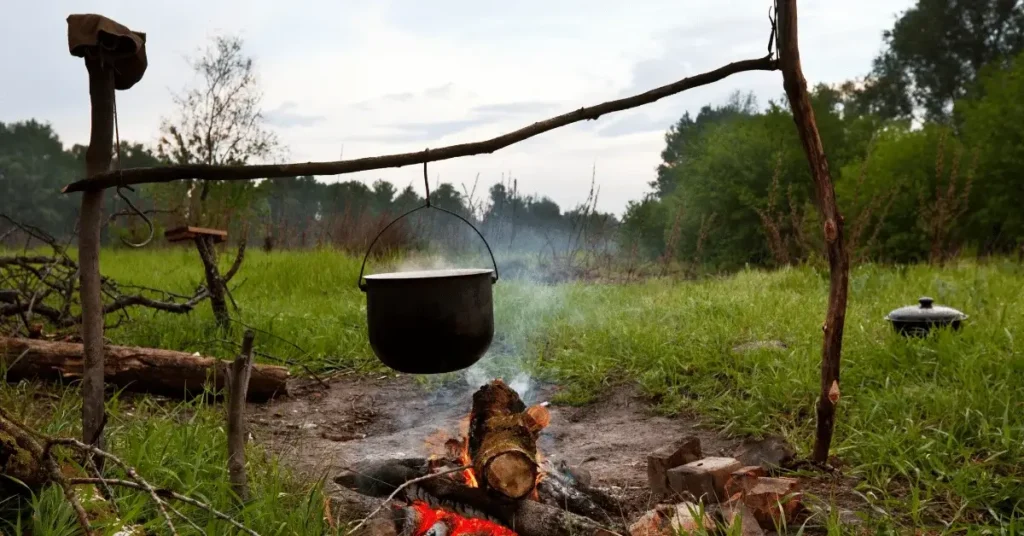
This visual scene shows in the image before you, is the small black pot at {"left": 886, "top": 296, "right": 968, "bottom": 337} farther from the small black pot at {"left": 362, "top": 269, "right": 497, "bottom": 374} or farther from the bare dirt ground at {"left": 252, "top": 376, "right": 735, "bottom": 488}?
the small black pot at {"left": 362, "top": 269, "right": 497, "bottom": 374}

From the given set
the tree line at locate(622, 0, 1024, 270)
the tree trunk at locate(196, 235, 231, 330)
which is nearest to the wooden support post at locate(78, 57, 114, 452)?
the tree trunk at locate(196, 235, 231, 330)

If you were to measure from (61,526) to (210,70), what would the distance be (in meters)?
15.5

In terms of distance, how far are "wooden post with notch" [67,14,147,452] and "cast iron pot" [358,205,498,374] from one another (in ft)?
2.94

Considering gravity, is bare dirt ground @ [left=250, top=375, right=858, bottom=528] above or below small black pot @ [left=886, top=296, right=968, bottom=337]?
below

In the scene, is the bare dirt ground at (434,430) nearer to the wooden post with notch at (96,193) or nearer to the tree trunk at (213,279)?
the wooden post with notch at (96,193)

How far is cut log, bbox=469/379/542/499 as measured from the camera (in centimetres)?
279

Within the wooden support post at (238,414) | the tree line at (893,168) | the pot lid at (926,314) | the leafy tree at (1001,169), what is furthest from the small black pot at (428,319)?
the leafy tree at (1001,169)

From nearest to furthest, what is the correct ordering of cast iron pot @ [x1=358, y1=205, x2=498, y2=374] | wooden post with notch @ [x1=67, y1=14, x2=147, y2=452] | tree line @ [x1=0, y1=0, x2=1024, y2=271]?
wooden post with notch @ [x1=67, y1=14, x2=147, y2=452] → cast iron pot @ [x1=358, y1=205, x2=498, y2=374] → tree line @ [x1=0, y1=0, x2=1024, y2=271]

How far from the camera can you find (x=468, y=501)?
9.17ft

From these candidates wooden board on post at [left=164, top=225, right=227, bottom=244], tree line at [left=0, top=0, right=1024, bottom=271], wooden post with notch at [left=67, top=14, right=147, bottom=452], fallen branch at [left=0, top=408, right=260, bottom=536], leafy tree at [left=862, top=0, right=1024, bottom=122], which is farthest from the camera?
leafy tree at [left=862, top=0, right=1024, bottom=122]

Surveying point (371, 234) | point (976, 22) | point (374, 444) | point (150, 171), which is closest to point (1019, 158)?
point (371, 234)

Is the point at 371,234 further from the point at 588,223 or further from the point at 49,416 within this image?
the point at 49,416

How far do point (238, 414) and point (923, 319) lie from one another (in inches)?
153

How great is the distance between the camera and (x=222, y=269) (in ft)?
31.3
